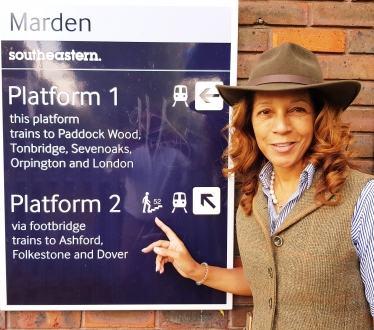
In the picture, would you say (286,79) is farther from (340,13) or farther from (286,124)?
(340,13)

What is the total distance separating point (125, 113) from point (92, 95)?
0.16 meters

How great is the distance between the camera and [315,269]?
119 centimetres

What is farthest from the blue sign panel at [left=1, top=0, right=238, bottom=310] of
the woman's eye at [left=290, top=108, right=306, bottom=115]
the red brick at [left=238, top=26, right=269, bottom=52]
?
the woman's eye at [left=290, top=108, right=306, bottom=115]

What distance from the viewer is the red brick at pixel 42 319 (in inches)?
70.7

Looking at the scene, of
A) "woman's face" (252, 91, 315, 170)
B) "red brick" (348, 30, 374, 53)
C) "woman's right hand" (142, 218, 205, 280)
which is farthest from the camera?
"red brick" (348, 30, 374, 53)

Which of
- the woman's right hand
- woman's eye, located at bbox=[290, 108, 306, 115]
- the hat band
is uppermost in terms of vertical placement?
the hat band

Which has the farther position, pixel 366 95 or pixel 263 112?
pixel 366 95

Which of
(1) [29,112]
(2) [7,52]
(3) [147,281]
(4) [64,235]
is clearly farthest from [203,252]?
(2) [7,52]

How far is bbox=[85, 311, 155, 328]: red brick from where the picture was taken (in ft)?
5.92

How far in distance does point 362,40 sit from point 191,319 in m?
1.54

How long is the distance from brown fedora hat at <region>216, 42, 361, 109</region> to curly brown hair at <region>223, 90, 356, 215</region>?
0.06 meters

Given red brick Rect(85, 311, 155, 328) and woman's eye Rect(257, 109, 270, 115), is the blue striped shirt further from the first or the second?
red brick Rect(85, 311, 155, 328)

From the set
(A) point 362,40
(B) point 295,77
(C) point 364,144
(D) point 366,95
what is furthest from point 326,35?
(B) point 295,77

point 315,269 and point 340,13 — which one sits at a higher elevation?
point 340,13
